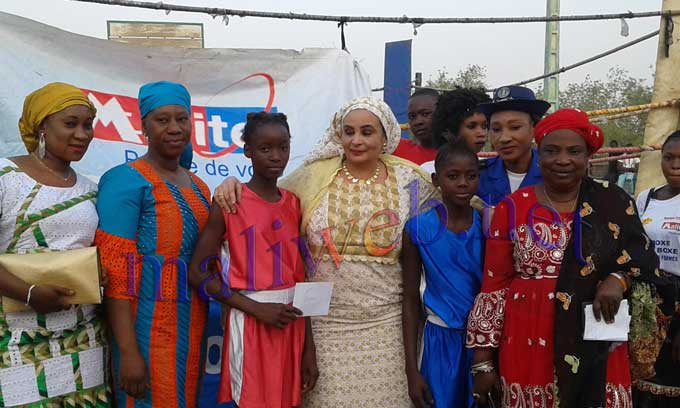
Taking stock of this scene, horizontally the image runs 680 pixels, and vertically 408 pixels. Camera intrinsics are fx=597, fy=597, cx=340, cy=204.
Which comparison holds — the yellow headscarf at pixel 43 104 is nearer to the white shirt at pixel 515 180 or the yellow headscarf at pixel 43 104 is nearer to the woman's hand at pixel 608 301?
the white shirt at pixel 515 180

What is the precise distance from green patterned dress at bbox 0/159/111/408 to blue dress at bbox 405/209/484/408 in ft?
4.41

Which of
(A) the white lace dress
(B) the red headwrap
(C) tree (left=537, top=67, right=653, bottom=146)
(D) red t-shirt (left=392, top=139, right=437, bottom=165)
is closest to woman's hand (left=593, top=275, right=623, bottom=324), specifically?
(B) the red headwrap

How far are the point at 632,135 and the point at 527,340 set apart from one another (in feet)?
76.4

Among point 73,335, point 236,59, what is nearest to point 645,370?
point 73,335

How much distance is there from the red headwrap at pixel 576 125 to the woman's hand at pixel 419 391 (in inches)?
43.8

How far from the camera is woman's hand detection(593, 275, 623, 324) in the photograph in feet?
7.07

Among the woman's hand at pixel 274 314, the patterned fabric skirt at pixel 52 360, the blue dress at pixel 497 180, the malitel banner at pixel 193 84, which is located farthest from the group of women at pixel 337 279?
the malitel banner at pixel 193 84

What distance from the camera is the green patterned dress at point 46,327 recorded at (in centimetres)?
214

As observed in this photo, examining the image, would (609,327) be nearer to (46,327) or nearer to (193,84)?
(46,327)

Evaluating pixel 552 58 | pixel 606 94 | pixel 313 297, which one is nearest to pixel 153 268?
pixel 313 297

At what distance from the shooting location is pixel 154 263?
2352 mm

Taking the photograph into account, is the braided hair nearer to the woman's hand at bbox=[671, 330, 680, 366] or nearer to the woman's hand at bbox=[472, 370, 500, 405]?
the woman's hand at bbox=[472, 370, 500, 405]

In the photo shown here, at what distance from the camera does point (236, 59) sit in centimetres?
449

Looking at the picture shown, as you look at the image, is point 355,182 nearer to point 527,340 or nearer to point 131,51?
point 527,340
